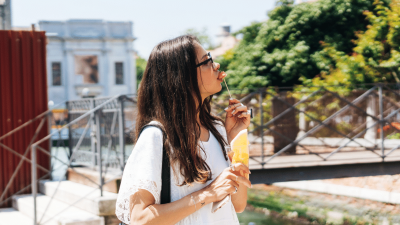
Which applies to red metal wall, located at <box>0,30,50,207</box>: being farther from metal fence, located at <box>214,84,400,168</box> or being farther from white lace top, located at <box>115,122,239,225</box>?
white lace top, located at <box>115,122,239,225</box>

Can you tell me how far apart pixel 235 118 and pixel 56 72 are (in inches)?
1431

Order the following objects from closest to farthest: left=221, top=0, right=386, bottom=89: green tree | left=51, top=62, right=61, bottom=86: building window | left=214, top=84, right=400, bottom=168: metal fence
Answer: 1. left=214, top=84, right=400, bottom=168: metal fence
2. left=221, top=0, right=386, bottom=89: green tree
3. left=51, top=62, right=61, bottom=86: building window

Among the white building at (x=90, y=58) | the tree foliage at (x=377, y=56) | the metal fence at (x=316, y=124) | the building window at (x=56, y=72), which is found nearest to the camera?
the metal fence at (x=316, y=124)

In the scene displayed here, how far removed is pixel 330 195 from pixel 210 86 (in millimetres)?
9912

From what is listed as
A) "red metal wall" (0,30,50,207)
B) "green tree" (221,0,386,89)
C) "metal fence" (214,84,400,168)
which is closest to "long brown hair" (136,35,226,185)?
"metal fence" (214,84,400,168)

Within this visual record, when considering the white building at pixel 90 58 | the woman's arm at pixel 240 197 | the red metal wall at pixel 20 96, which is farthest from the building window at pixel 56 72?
the woman's arm at pixel 240 197

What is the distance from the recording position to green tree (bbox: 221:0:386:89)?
13.5 metres

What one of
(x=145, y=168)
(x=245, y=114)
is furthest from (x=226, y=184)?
(x=245, y=114)

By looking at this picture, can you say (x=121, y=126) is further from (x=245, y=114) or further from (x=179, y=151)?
(x=179, y=151)

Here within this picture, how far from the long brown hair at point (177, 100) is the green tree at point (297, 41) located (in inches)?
481

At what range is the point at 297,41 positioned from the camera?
14.2m

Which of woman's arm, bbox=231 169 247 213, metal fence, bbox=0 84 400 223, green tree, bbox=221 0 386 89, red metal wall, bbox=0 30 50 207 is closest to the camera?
woman's arm, bbox=231 169 247 213

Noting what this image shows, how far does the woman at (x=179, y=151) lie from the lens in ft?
4.43

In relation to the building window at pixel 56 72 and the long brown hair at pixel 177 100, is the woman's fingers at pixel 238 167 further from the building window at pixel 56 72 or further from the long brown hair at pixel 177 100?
the building window at pixel 56 72
